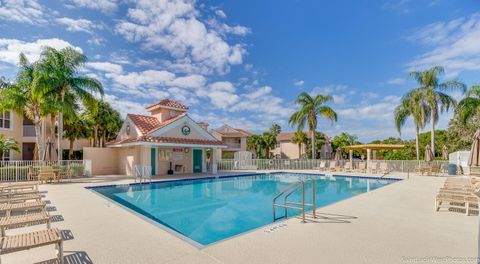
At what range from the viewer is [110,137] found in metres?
32.8

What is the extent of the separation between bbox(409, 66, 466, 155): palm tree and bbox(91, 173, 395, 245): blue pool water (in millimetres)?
12484

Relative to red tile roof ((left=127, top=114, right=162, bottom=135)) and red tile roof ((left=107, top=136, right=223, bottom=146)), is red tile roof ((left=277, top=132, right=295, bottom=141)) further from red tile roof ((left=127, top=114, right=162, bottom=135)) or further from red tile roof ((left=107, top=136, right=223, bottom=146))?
red tile roof ((left=127, top=114, right=162, bottom=135))

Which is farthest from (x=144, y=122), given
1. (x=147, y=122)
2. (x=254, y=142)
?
(x=254, y=142)

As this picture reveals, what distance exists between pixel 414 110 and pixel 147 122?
25344 mm

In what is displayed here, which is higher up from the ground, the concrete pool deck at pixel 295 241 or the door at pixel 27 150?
the door at pixel 27 150

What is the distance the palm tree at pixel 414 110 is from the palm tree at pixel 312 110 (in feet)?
22.1

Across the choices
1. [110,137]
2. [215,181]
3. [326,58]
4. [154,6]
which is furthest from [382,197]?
[110,137]

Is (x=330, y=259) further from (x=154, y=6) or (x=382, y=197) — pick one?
(x=154, y=6)

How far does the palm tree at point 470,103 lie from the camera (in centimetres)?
2400

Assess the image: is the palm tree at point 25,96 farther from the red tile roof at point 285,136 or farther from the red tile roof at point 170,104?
the red tile roof at point 285,136

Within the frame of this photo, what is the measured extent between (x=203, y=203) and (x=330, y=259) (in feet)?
25.8

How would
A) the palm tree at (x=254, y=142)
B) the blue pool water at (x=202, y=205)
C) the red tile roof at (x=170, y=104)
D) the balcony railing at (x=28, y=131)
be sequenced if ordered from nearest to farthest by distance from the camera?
the blue pool water at (x=202, y=205)
the red tile roof at (x=170, y=104)
the balcony railing at (x=28, y=131)
the palm tree at (x=254, y=142)

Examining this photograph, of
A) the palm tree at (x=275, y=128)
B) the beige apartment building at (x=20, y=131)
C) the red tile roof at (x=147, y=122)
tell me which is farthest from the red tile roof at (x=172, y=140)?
the palm tree at (x=275, y=128)

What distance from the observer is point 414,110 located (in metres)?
26.1
